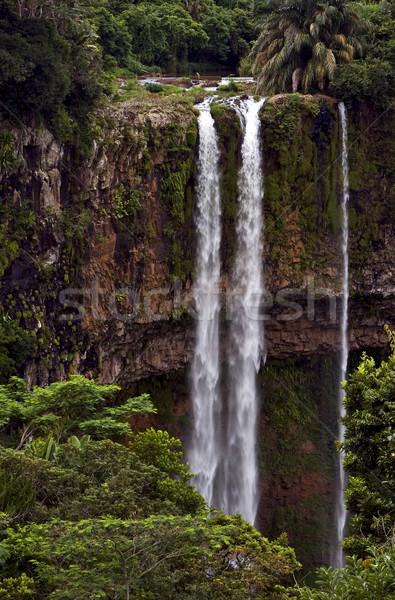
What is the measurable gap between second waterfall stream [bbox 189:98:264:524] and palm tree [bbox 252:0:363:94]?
2413 millimetres

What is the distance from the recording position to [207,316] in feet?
72.4

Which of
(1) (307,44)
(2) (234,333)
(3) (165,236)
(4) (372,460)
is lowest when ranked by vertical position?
(4) (372,460)

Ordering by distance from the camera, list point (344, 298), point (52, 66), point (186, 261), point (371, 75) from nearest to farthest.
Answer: point (52, 66), point (186, 261), point (371, 75), point (344, 298)

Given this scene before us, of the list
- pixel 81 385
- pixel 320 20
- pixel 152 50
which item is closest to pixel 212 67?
pixel 152 50

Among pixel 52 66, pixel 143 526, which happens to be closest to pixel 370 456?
pixel 143 526

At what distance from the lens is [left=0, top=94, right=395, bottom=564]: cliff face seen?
17422mm

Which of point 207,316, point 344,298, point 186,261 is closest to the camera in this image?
point 186,261

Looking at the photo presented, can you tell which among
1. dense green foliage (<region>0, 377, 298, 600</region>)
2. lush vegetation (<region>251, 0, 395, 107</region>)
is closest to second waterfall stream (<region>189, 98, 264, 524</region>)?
lush vegetation (<region>251, 0, 395, 107</region>)

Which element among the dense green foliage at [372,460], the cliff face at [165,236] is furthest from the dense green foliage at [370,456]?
the cliff face at [165,236]

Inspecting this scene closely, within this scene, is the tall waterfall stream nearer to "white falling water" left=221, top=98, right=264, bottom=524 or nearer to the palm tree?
"white falling water" left=221, top=98, right=264, bottom=524

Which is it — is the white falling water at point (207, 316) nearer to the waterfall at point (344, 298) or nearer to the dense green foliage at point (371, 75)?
the waterfall at point (344, 298)

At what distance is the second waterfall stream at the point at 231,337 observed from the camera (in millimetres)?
21531

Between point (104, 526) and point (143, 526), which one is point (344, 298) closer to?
point (143, 526)

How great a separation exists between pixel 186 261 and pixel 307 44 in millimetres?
9273
